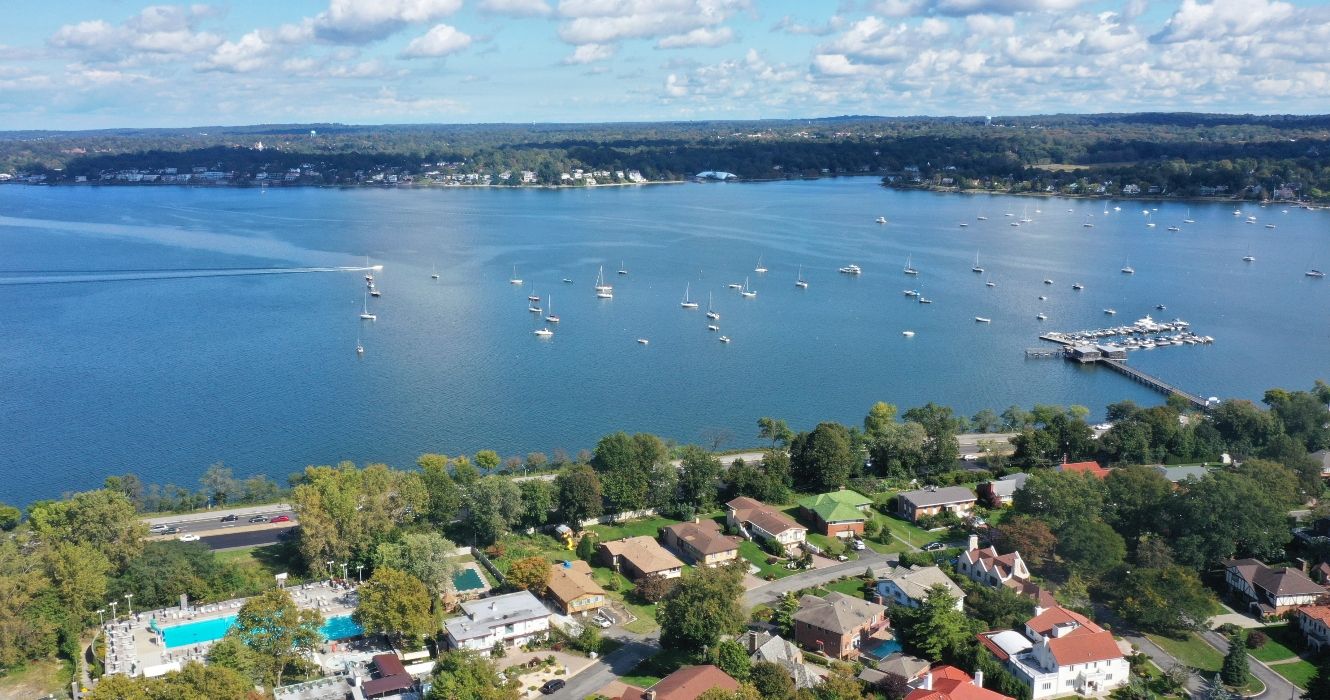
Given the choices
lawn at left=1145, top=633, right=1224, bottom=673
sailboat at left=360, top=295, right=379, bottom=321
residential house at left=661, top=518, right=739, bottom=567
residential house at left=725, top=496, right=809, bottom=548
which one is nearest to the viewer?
lawn at left=1145, top=633, right=1224, bottom=673

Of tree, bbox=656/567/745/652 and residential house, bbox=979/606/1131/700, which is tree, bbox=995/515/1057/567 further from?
tree, bbox=656/567/745/652

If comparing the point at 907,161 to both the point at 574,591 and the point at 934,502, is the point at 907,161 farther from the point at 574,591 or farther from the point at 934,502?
the point at 574,591

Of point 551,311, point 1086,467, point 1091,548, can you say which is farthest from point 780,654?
point 551,311

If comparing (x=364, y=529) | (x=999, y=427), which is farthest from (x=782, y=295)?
(x=364, y=529)

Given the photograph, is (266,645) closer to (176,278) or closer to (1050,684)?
(1050,684)

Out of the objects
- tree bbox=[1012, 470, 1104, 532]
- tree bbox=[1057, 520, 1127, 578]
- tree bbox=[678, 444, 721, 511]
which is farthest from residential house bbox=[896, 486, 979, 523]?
tree bbox=[678, 444, 721, 511]

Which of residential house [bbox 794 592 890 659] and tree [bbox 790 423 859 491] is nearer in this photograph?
residential house [bbox 794 592 890 659]

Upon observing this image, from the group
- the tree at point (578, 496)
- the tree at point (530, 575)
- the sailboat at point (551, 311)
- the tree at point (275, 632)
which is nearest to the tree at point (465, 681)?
the tree at point (275, 632)

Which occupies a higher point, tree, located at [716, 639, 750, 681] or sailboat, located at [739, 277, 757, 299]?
sailboat, located at [739, 277, 757, 299]

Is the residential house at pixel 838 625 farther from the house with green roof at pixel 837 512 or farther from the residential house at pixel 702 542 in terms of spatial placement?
the house with green roof at pixel 837 512
